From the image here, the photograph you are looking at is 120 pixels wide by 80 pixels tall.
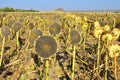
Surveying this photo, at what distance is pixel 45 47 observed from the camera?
205 inches

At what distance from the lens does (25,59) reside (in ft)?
30.6

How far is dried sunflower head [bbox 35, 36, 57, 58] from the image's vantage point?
5.23 m

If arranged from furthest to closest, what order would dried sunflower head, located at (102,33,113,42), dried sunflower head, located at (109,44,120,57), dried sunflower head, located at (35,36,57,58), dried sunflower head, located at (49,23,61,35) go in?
dried sunflower head, located at (49,23,61,35) < dried sunflower head, located at (102,33,113,42) < dried sunflower head, located at (35,36,57,58) < dried sunflower head, located at (109,44,120,57)

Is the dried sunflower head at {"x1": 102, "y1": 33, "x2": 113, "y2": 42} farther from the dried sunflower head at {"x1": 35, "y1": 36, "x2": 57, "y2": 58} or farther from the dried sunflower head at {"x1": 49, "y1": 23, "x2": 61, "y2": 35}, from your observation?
the dried sunflower head at {"x1": 49, "y1": 23, "x2": 61, "y2": 35}

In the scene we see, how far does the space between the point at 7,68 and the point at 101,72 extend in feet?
7.40

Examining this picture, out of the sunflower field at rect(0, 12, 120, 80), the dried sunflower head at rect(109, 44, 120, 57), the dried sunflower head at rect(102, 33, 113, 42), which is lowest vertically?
the sunflower field at rect(0, 12, 120, 80)

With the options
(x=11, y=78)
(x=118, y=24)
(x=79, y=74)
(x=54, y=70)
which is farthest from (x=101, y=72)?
(x=118, y=24)

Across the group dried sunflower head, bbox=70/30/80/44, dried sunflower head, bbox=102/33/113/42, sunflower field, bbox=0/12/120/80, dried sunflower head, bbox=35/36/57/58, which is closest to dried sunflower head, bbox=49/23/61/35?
sunflower field, bbox=0/12/120/80

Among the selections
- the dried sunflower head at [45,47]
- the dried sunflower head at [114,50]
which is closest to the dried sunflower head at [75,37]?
the dried sunflower head at [45,47]

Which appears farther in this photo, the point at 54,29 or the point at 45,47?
the point at 54,29

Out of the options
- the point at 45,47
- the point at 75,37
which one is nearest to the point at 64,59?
the point at 75,37

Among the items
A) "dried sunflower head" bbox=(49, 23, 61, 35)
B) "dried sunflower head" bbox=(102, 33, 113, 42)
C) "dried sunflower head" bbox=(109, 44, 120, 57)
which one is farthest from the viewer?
"dried sunflower head" bbox=(49, 23, 61, 35)

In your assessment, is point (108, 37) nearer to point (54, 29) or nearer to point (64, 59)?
point (54, 29)

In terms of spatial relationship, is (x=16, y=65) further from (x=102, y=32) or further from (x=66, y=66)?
(x=102, y=32)
